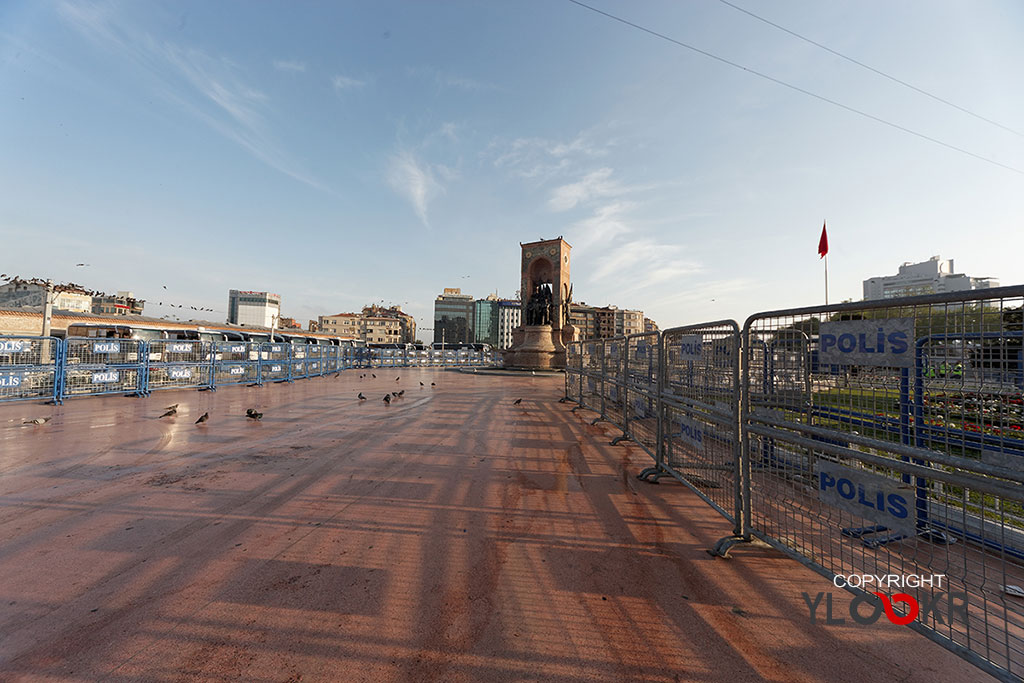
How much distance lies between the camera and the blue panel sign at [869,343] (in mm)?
2213

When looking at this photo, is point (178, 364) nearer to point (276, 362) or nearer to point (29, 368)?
point (29, 368)

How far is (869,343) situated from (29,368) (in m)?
16.0

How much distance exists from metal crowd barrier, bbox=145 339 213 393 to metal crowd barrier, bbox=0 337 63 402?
185 centimetres

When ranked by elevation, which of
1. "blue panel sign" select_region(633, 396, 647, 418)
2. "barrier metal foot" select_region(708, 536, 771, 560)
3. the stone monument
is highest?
the stone monument

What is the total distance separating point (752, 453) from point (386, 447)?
197 inches

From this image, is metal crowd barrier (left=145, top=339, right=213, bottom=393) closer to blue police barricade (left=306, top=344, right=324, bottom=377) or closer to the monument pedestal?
blue police barricade (left=306, top=344, right=324, bottom=377)

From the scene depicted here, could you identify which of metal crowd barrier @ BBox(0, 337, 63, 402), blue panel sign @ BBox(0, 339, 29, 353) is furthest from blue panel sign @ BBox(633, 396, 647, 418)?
blue panel sign @ BBox(0, 339, 29, 353)

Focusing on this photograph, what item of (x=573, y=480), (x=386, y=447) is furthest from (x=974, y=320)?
(x=386, y=447)

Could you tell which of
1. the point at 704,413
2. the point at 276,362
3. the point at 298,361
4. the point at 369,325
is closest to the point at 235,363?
the point at 276,362

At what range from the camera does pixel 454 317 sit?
114 metres

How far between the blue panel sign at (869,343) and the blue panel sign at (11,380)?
15783mm

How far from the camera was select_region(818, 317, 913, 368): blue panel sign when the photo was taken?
7.26 ft

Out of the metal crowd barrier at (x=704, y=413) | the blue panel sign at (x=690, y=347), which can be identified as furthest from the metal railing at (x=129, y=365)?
the blue panel sign at (x=690, y=347)

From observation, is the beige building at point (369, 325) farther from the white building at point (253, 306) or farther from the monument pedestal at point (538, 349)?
the monument pedestal at point (538, 349)
